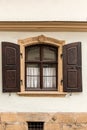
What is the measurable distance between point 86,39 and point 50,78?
5.87ft

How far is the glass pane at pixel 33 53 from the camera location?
16234 mm

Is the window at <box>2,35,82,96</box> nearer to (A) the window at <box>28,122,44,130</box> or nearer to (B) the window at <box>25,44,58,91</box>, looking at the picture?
(B) the window at <box>25,44,58,91</box>

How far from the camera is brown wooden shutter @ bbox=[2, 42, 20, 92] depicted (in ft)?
52.3

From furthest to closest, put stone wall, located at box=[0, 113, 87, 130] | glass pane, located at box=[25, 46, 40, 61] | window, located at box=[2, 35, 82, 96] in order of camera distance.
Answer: glass pane, located at box=[25, 46, 40, 61]
window, located at box=[2, 35, 82, 96]
stone wall, located at box=[0, 113, 87, 130]

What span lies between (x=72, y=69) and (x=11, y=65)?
6.67 ft

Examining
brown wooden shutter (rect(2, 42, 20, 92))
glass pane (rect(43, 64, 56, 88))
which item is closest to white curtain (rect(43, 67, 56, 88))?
glass pane (rect(43, 64, 56, 88))

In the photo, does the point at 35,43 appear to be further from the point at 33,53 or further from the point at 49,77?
the point at 49,77

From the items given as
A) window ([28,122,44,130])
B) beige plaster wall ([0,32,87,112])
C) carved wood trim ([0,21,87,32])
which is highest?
carved wood trim ([0,21,87,32])

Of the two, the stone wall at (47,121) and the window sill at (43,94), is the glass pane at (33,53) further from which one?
the stone wall at (47,121)

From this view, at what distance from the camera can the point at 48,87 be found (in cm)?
1630

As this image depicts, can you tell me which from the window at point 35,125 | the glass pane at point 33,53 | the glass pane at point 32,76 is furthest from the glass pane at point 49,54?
the window at point 35,125

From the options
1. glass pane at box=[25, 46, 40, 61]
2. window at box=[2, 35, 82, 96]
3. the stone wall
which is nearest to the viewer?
the stone wall

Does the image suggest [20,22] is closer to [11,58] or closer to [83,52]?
[11,58]

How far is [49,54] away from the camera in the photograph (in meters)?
16.2
